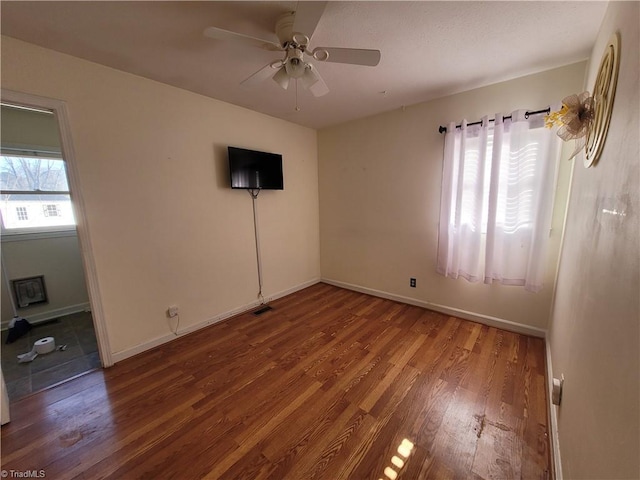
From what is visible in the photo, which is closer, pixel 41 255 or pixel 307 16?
pixel 307 16

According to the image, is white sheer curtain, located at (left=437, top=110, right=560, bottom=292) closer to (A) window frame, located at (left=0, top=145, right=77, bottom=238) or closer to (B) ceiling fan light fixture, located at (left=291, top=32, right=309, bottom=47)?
(B) ceiling fan light fixture, located at (left=291, top=32, right=309, bottom=47)

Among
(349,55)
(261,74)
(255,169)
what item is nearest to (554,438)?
(349,55)

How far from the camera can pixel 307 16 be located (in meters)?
1.22

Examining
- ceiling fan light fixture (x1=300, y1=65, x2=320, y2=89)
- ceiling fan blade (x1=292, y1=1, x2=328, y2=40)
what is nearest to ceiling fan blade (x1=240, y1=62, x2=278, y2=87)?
ceiling fan light fixture (x1=300, y1=65, x2=320, y2=89)

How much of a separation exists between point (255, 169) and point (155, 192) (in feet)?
3.45

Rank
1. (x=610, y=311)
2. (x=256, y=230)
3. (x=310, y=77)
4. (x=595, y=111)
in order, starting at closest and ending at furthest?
(x=610, y=311) → (x=595, y=111) → (x=310, y=77) → (x=256, y=230)

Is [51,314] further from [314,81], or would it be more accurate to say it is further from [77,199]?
[314,81]

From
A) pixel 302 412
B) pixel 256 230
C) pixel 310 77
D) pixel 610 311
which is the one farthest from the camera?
pixel 256 230

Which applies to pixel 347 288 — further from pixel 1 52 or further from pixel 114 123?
pixel 1 52

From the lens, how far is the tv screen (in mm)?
2643

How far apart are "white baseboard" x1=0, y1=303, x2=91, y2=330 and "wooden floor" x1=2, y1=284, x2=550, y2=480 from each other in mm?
1747

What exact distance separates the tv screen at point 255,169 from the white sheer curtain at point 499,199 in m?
1.94

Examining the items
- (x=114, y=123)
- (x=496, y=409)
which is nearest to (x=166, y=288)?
(x=114, y=123)

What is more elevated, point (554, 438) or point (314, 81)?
point (314, 81)
